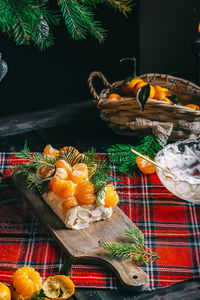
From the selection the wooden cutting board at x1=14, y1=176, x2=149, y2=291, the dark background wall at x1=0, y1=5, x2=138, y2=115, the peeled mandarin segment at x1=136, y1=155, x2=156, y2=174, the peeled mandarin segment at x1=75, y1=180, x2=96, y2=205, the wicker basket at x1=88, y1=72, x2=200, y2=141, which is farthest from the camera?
the dark background wall at x1=0, y1=5, x2=138, y2=115

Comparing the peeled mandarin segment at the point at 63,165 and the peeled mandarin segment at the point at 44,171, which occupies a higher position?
the peeled mandarin segment at the point at 63,165

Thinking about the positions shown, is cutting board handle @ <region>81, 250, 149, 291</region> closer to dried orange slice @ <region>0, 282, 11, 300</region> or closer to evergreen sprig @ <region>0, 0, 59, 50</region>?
dried orange slice @ <region>0, 282, 11, 300</region>

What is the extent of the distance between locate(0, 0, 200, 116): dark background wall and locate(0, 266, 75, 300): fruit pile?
110 cm

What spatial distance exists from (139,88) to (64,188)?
68 cm

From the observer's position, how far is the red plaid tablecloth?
1216mm

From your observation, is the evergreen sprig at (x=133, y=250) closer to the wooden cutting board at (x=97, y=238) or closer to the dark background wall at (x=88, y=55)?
the wooden cutting board at (x=97, y=238)

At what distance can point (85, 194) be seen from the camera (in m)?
1.29

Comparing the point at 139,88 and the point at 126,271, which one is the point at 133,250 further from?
the point at 139,88

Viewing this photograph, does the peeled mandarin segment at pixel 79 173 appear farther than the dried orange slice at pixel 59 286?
Yes

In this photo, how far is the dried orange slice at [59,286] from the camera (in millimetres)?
1098

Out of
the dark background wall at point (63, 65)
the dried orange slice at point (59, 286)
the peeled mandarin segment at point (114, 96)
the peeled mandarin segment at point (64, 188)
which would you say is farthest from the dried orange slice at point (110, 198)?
the dark background wall at point (63, 65)

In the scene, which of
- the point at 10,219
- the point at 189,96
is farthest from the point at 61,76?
the point at 10,219

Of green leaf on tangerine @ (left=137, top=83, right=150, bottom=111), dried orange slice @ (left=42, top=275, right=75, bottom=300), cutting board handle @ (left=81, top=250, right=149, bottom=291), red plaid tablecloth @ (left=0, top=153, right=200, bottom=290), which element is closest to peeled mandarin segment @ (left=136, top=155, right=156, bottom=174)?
red plaid tablecloth @ (left=0, top=153, right=200, bottom=290)

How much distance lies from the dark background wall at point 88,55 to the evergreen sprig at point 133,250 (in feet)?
3.33
